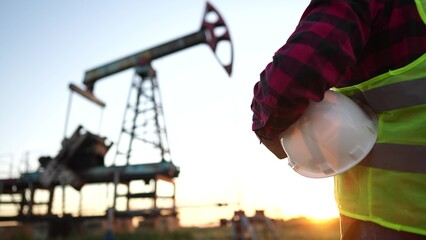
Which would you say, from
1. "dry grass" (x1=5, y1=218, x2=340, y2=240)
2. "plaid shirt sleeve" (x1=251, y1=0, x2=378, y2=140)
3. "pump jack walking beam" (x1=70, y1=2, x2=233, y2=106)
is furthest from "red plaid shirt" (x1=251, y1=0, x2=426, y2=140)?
"pump jack walking beam" (x1=70, y1=2, x2=233, y2=106)

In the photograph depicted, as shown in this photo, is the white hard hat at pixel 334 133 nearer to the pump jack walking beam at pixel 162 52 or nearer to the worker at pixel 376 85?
the worker at pixel 376 85

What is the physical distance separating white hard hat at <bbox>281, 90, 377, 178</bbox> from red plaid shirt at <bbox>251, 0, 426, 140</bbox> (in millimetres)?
89

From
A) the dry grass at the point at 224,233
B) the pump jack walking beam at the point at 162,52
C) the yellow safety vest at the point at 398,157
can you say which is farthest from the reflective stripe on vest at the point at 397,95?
the pump jack walking beam at the point at 162,52

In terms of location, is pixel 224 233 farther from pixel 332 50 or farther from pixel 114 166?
pixel 332 50

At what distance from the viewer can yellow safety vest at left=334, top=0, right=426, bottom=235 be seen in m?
0.99

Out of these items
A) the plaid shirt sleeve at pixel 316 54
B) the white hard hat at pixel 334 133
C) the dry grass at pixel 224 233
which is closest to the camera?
the plaid shirt sleeve at pixel 316 54

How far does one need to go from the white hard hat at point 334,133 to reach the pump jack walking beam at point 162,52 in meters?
13.5

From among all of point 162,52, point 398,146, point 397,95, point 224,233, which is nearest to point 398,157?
point 398,146

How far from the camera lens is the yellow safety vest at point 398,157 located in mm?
988

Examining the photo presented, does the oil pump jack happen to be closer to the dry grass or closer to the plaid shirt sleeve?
the dry grass

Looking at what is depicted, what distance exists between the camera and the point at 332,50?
0.93 metres

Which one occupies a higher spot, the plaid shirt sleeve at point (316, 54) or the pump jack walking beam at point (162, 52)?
the pump jack walking beam at point (162, 52)

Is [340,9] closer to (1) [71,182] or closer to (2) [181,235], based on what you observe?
(2) [181,235]

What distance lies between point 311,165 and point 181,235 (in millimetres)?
12134
